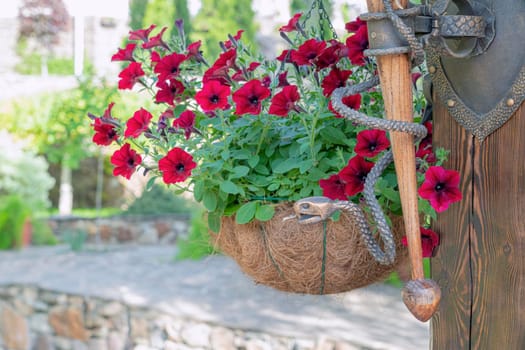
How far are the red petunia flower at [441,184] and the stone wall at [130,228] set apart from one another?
23.5 ft

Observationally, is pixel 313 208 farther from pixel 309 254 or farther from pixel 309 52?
pixel 309 52

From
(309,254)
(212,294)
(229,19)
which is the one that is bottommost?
(212,294)

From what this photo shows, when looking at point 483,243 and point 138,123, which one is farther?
point 138,123

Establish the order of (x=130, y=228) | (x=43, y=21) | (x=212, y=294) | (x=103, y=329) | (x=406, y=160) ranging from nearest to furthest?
(x=406, y=160) < (x=212, y=294) < (x=103, y=329) < (x=130, y=228) < (x=43, y=21)

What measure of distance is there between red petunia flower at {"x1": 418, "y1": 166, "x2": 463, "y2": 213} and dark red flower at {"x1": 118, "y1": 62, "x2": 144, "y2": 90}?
0.62 metres

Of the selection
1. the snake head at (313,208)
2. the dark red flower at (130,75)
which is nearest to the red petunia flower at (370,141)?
the snake head at (313,208)

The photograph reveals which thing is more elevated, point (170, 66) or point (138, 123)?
point (170, 66)

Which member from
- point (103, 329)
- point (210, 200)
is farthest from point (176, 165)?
point (103, 329)

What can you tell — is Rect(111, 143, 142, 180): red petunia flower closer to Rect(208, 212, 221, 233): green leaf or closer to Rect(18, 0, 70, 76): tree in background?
Rect(208, 212, 221, 233): green leaf

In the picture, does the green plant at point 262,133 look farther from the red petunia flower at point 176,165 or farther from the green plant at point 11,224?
the green plant at point 11,224

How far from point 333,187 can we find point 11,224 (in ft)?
22.8

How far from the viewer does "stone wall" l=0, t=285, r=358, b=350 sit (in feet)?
14.2

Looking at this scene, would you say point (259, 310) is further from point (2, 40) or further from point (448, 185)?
point (2, 40)

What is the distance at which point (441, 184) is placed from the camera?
95 centimetres
